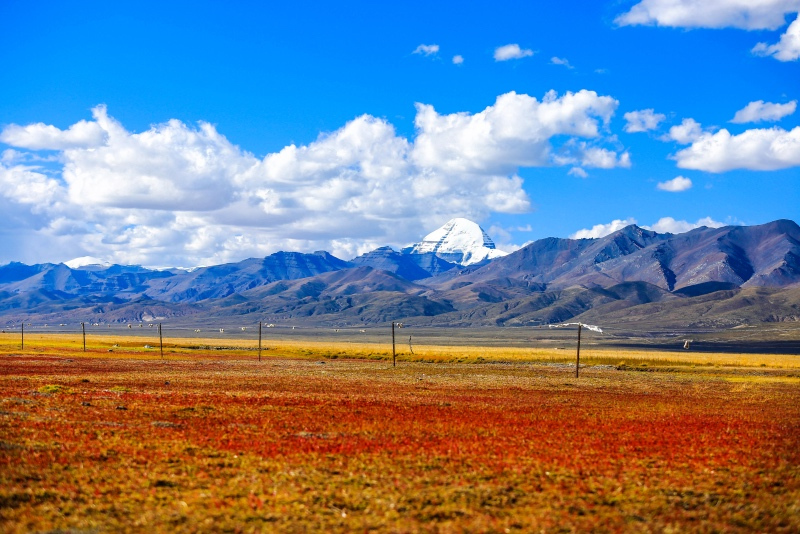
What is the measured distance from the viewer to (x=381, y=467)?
20.1 meters

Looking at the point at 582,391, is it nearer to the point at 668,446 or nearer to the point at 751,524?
the point at 668,446

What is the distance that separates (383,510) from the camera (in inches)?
625

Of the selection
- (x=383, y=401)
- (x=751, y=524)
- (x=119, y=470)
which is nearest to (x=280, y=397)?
(x=383, y=401)

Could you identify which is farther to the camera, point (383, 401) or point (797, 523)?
point (383, 401)

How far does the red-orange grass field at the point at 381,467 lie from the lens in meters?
15.4

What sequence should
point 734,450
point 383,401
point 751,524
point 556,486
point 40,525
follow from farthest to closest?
1. point 383,401
2. point 734,450
3. point 556,486
4. point 751,524
5. point 40,525

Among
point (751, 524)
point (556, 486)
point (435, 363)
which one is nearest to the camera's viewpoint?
point (751, 524)

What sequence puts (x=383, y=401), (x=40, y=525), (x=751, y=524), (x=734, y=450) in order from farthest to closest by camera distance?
1. (x=383, y=401)
2. (x=734, y=450)
3. (x=751, y=524)
4. (x=40, y=525)

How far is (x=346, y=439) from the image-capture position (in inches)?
984

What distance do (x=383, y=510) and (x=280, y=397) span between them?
87.5ft

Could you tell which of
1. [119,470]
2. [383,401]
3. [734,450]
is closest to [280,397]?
[383,401]

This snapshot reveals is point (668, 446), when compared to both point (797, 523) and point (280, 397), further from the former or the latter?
point (280, 397)

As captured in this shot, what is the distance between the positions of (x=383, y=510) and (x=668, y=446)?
13613 millimetres

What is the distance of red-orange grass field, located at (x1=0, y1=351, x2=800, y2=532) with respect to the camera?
15.4 m
